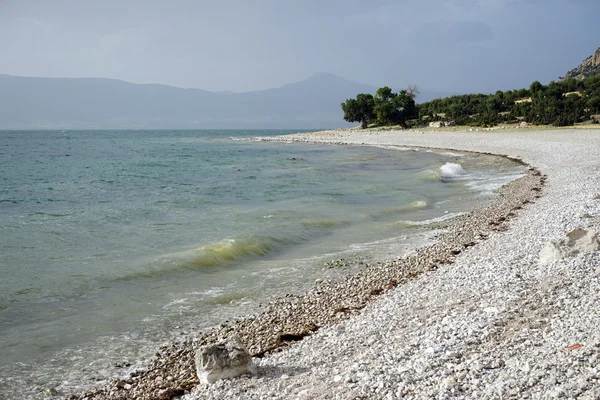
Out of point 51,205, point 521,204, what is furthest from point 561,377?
point 51,205

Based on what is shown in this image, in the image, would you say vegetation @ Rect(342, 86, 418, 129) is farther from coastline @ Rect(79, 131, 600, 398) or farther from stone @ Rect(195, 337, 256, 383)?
stone @ Rect(195, 337, 256, 383)

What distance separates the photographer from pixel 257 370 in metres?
6.74

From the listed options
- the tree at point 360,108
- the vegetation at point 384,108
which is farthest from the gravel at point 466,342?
the tree at point 360,108

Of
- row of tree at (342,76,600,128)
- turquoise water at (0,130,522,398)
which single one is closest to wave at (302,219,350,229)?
turquoise water at (0,130,522,398)

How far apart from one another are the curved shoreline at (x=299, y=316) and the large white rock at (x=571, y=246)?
256cm

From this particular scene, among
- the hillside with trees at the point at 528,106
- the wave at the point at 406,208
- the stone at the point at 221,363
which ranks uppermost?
the hillside with trees at the point at 528,106

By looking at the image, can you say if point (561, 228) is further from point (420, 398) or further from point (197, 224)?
point (197, 224)

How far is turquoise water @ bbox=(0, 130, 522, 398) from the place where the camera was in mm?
8961

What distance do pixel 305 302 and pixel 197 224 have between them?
9795mm

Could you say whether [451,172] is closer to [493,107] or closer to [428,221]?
[428,221]

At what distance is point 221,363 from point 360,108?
92537mm

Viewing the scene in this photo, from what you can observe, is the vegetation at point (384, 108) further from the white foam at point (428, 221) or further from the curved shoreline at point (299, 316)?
the curved shoreline at point (299, 316)

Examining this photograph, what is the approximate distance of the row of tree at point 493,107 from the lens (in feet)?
203

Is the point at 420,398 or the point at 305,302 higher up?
the point at 420,398
